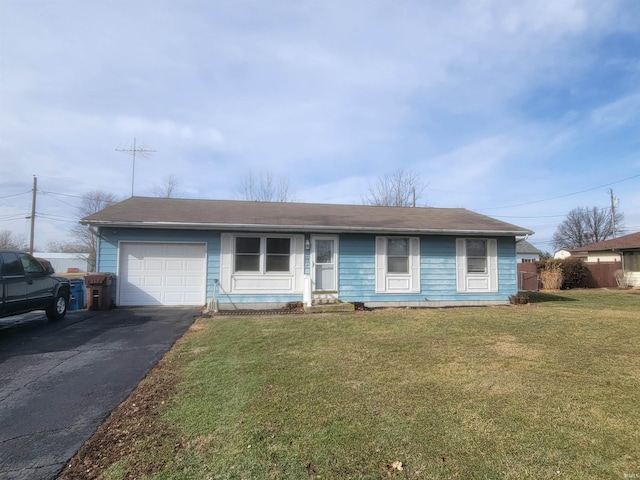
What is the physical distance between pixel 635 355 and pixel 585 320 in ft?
12.2

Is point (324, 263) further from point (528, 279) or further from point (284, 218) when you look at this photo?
point (528, 279)

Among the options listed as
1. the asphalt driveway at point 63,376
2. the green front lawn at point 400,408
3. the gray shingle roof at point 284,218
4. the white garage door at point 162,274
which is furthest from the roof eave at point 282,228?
the green front lawn at point 400,408

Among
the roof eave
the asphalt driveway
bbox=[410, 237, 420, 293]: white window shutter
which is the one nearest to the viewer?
the asphalt driveway

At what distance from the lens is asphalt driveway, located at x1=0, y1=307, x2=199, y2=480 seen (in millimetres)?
3361

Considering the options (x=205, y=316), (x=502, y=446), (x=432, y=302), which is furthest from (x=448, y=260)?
(x=502, y=446)

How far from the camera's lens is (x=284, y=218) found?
13016mm

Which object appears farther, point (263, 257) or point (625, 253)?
point (625, 253)

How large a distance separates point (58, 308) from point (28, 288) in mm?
1333

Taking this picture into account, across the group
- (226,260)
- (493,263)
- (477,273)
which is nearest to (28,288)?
(226,260)

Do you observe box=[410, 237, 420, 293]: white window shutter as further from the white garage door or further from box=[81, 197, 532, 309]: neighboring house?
the white garage door

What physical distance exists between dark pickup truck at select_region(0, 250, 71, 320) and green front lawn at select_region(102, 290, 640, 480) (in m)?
4.07

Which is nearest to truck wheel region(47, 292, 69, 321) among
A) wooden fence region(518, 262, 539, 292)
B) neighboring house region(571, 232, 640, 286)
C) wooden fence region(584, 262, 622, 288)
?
wooden fence region(518, 262, 539, 292)

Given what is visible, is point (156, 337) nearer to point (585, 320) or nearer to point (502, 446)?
point (502, 446)

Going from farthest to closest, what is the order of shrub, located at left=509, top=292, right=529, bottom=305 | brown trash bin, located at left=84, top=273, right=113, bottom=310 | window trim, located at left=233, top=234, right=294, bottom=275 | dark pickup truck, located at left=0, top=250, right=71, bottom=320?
1. shrub, located at left=509, top=292, right=529, bottom=305
2. window trim, located at left=233, top=234, right=294, bottom=275
3. brown trash bin, located at left=84, top=273, right=113, bottom=310
4. dark pickup truck, located at left=0, top=250, right=71, bottom=320
